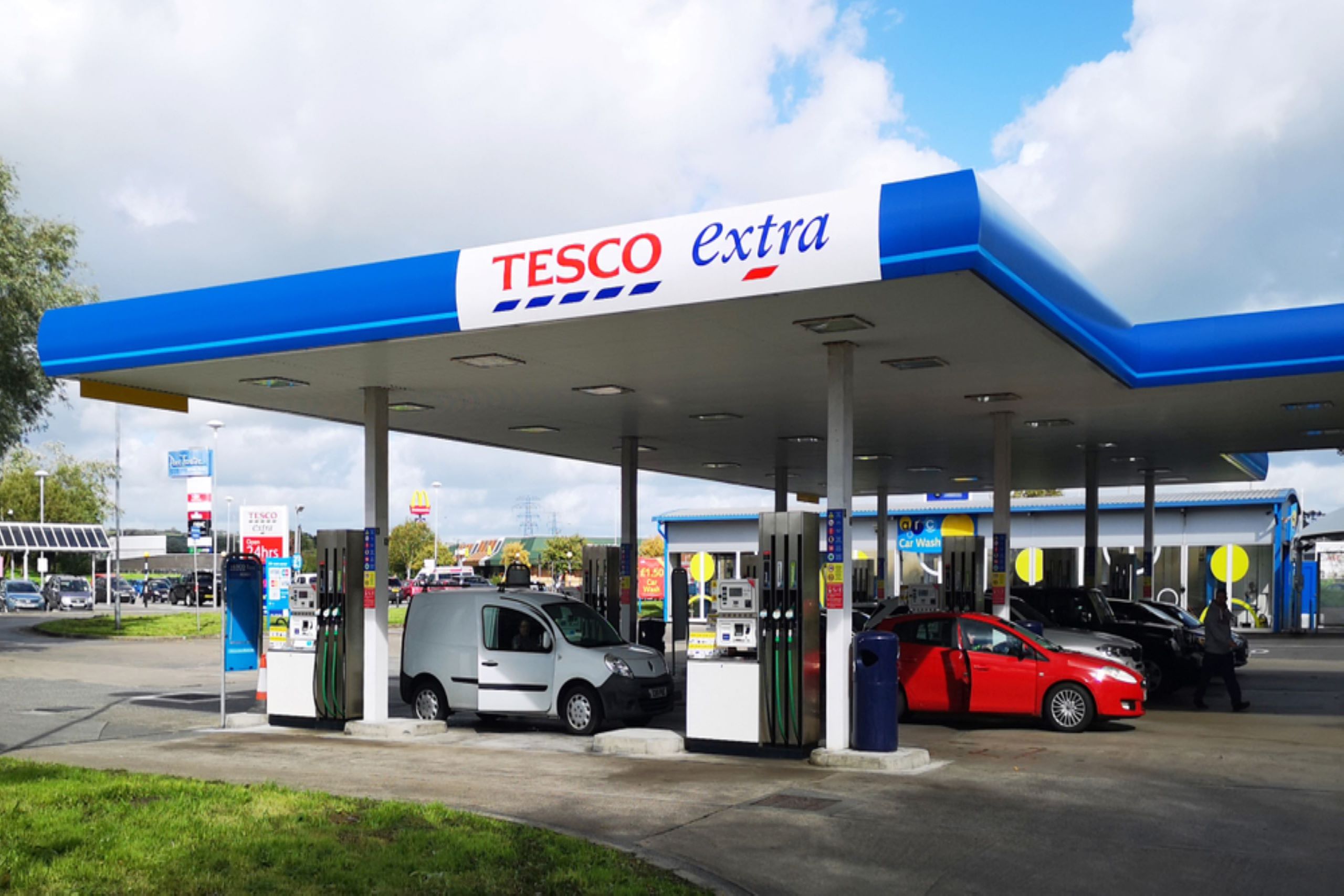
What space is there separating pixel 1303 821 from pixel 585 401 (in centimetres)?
1094

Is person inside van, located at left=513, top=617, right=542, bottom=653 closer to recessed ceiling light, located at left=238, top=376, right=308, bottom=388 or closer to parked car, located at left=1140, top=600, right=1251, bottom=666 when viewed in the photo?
recessed ceiling light, located at left=238, top=376, right=308, bottom=388

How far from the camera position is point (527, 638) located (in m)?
16.3

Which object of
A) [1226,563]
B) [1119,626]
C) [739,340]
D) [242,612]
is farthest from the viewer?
[1226,563]

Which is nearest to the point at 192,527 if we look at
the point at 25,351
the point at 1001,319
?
the point at 25,351

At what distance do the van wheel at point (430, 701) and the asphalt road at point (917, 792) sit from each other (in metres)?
0.36

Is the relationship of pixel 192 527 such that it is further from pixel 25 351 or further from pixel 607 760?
pixel 607 760

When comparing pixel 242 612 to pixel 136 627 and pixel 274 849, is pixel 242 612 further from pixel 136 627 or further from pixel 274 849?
pixel 136 627

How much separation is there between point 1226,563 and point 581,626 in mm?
27028

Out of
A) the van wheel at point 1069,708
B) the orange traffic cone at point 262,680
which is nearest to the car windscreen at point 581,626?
the orange traffic cone at point 262,680

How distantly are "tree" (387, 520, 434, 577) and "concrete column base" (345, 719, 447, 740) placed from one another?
89690 mm

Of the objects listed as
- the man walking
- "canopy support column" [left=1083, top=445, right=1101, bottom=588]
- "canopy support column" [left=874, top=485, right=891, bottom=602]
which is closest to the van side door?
the man walking

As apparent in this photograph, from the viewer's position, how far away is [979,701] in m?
16.3

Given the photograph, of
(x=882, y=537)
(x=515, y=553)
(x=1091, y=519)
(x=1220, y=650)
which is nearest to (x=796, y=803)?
(x=1220, y=650)

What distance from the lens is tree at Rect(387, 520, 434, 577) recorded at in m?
106
